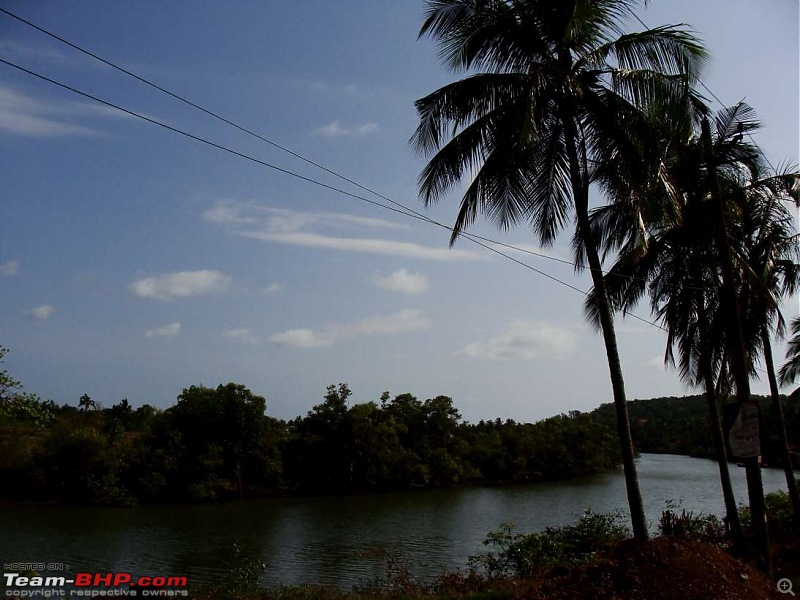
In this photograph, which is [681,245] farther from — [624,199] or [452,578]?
[452,578]

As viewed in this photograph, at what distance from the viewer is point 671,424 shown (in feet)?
266

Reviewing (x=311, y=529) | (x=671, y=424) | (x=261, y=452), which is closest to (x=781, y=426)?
(x=311, y=529)

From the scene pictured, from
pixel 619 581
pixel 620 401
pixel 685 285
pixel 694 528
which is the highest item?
pixel 685 285

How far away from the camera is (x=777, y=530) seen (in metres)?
13.4

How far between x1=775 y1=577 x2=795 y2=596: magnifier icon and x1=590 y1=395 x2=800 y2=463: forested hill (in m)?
35.1

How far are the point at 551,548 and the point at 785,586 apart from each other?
3.86 meters

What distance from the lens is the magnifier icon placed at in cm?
800

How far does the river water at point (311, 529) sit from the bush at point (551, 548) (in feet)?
9.12

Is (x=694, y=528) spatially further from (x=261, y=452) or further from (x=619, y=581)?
(x=261, y=452)

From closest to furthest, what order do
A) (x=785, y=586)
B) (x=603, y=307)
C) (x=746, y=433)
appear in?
(x=785, y=586) < (x=746, y=433) < (x=603, y=307)

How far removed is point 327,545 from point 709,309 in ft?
40.8

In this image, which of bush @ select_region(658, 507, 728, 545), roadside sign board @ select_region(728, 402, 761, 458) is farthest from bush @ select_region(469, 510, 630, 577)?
roadside sign board @ select_region(728, 402, 761, 458)

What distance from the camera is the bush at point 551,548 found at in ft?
34.5

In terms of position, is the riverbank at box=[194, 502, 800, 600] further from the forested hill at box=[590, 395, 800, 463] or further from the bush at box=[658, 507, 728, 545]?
the forested hill at box=[590, 395, 800, 463]
